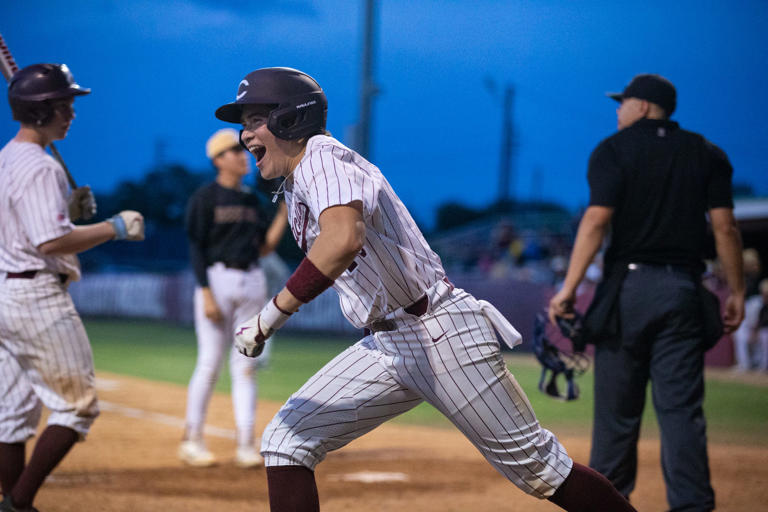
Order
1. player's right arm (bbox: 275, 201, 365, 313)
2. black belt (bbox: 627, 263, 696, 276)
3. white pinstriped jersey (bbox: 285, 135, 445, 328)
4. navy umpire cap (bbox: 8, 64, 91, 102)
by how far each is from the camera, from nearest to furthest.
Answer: player's right arm (bbox: 275, 201, 365, 313) < white pinstriped jersey (bbox: 285, 135, 445, 328) < navy umpire cap (bbox: 8, 64, 91, 102) < black belt (bbox: 627, 263, 696, 276)

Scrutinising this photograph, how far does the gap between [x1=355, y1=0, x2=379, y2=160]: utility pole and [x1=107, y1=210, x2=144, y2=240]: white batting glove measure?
8.49 meters

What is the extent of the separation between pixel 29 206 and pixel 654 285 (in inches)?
119

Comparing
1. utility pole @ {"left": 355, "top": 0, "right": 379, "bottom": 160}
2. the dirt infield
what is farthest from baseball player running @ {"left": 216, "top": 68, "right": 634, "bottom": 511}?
utility pole @ {"left": 355, "top": 0, "right": 379, "bottom": 160}

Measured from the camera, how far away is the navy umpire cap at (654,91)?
4.78 meters

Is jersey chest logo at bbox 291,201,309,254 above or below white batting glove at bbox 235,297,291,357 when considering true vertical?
above

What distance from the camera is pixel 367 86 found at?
1362 cm

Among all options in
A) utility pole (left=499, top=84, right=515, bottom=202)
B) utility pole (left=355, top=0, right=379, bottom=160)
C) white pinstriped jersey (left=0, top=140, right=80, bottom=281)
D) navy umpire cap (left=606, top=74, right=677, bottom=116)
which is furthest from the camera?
utility pole (left=499, top=84, right=515, bottom=202)

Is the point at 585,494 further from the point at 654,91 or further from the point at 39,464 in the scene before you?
the point at 39,464

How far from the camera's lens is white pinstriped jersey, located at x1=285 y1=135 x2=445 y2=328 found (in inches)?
118

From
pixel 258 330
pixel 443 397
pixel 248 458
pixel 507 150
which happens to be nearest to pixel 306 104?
pixel 258 330

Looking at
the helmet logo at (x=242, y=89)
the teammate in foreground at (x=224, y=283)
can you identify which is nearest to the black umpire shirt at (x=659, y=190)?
the helmet logo at (x=242, y=89)

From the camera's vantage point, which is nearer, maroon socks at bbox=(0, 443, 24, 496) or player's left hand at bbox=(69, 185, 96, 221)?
maroon socks at bbox=(0, 443, 24, 496)

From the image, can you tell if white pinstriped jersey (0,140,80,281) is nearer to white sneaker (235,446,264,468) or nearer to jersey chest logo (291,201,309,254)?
jersey chest logo (291,201,309,254)

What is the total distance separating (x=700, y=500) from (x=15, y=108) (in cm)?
380
